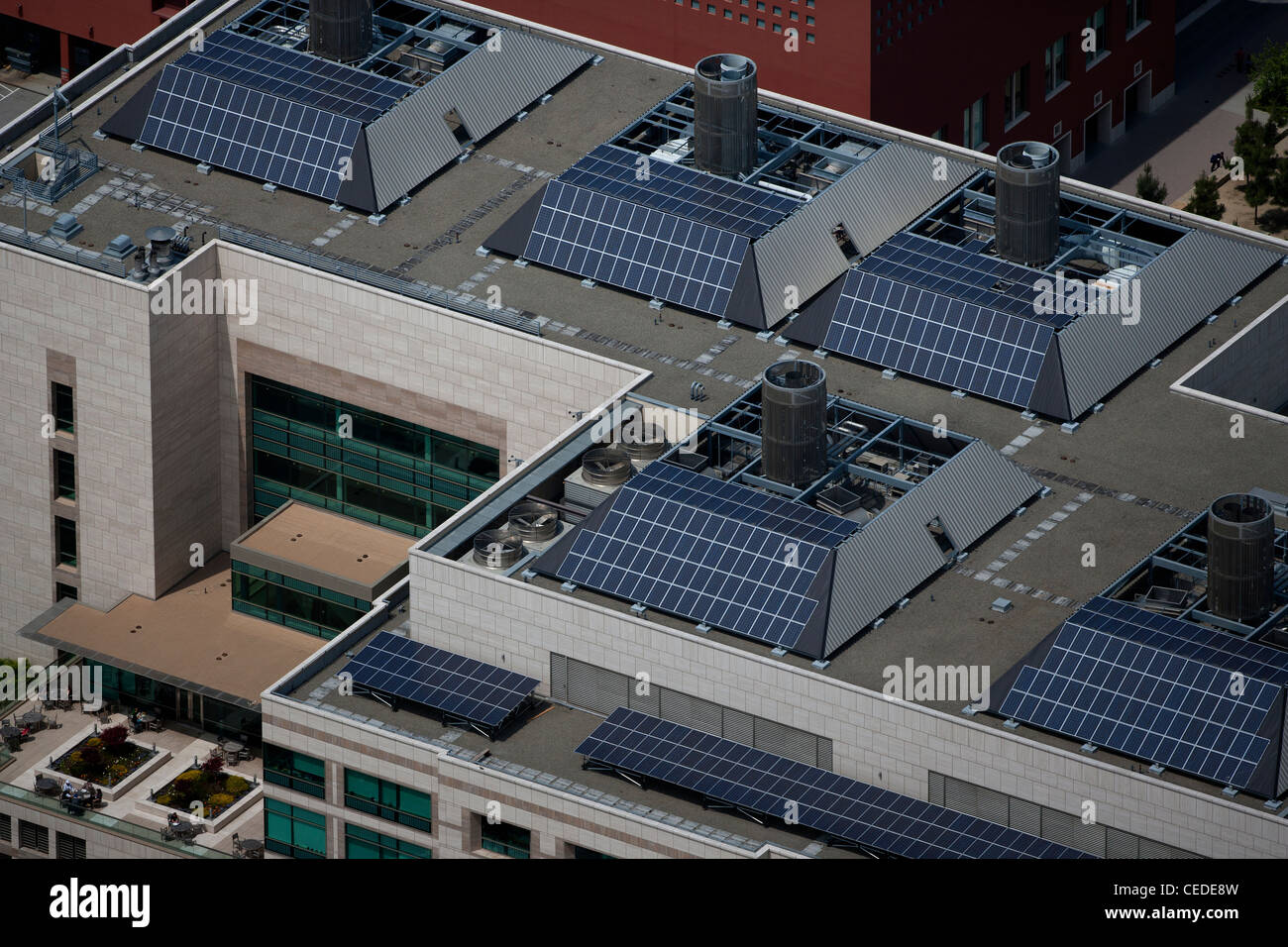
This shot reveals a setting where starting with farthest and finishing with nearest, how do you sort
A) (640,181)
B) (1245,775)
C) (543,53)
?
(543,53)
(640,181)
(1245,775)

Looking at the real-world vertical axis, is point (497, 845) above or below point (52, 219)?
below

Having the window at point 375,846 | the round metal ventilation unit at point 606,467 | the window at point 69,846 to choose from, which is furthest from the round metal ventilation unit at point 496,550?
the window at point 69,846

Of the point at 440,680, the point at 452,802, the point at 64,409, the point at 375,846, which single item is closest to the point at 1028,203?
the point at 440,680

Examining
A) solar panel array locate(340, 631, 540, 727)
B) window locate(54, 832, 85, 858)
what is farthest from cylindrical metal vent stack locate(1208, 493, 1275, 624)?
window locate(54, 832, 85, 858)

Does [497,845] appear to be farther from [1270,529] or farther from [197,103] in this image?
[197,103]

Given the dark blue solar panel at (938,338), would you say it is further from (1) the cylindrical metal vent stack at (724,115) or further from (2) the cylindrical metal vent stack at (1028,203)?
(1) the cylindrical metal vent stack at (724,115)

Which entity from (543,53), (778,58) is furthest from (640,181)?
(778,58)

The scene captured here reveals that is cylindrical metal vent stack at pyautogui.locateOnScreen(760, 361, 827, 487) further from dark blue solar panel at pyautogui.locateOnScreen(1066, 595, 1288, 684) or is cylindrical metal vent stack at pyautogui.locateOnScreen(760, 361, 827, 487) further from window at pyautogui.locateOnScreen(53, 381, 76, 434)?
window at pyautogui.locateOnScreen(53, 381, 76, 434)
